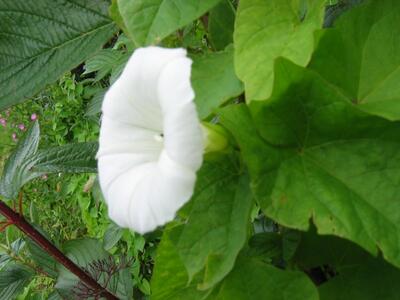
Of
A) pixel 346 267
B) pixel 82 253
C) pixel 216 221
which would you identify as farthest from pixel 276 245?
pixel 82 253

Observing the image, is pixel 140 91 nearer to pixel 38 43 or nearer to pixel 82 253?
pixel 38 43

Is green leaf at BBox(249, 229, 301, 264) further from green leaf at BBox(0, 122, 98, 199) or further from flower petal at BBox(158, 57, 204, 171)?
green leaf at BBox(0, 122, 98, 199)

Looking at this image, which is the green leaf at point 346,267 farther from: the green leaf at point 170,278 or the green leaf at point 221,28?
the green leaf at point 221,28

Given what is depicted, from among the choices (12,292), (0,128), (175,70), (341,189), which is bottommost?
(0,128)

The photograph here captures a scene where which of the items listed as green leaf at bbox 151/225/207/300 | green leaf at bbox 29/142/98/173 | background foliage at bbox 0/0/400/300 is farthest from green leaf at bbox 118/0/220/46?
green leaf at bbox 29/142/98/173

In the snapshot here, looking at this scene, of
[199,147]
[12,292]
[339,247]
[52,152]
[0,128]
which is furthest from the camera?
[0,128]

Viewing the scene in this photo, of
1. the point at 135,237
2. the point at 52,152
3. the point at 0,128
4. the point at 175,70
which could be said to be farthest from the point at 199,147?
the point at 0,128

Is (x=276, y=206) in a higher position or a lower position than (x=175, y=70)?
lower

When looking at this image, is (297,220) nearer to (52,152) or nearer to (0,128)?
(52,152)

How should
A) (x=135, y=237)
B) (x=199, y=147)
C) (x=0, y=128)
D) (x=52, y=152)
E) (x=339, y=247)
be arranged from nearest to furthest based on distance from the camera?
1. (x=199, y=147)
2. (x=339, y=247)
3. (x=52, y=152)
4. (x=135, y=237)
5. (x=0, y=128)
